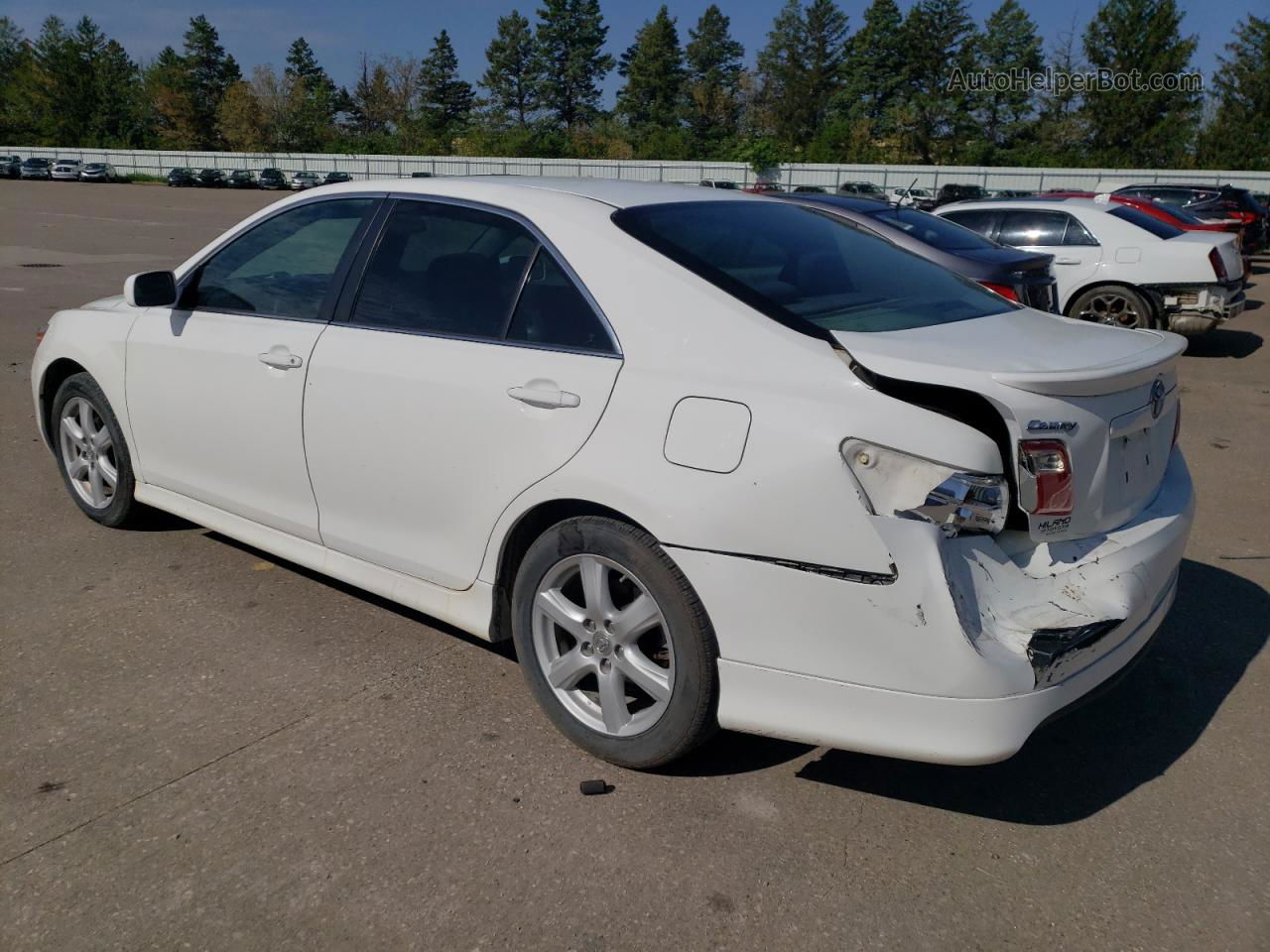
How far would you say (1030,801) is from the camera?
3.10 metres

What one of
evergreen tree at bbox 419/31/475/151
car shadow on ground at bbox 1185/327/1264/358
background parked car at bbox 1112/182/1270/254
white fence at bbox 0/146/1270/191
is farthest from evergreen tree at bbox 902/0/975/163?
car shadow on ground at bbox 1185/327/1264/358

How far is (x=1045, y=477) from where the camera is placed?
2.74 meters

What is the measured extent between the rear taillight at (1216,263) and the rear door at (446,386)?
9.72m

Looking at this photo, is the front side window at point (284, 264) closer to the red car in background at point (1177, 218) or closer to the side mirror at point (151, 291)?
the side mirror at point (151, 291)

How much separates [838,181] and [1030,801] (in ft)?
164

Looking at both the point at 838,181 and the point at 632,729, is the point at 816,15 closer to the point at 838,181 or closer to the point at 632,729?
the point at 838,181

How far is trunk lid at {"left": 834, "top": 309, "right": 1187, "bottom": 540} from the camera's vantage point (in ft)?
8.80

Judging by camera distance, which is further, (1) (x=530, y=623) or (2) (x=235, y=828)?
(1) (x=530, y=623)

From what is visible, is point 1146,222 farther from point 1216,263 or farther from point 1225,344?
point 1225,344

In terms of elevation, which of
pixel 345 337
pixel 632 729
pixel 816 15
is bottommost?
pixel 632 729

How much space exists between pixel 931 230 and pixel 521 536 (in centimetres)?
711

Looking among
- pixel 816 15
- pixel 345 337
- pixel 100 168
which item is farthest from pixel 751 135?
pixel 345 337

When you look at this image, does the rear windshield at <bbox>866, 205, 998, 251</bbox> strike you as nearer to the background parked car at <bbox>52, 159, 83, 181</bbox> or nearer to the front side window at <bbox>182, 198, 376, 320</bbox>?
the front side window at <bbox>182, 198, 376, 320</bbox>

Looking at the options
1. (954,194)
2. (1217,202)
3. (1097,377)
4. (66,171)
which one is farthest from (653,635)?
(66,171)
